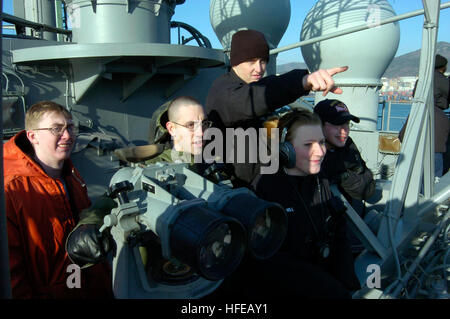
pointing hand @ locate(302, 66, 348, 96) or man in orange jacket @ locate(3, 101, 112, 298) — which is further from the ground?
pointing hand @ locate(302, 66, 348, 96)

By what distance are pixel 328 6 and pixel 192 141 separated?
268 inches

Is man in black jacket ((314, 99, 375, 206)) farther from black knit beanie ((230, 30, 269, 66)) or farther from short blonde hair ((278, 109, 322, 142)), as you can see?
black knit beanie ((230, 30, 269, 66))

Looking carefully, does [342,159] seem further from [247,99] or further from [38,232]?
[38,232]

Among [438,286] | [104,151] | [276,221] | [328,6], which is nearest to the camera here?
[276,221]

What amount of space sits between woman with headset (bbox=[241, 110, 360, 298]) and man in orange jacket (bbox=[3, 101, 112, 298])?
33.8 inches

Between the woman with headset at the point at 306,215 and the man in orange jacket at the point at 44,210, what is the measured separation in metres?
0.86

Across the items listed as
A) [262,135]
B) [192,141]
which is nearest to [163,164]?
[192,141]

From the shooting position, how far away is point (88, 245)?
1.05 m

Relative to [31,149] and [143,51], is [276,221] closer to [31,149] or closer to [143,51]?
[31,149]

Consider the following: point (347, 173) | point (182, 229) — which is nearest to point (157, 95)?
point (347, 173)

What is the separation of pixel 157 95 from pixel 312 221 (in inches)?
187

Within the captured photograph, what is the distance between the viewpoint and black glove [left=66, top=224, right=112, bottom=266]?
3.42ft

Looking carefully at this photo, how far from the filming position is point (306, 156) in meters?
1.70

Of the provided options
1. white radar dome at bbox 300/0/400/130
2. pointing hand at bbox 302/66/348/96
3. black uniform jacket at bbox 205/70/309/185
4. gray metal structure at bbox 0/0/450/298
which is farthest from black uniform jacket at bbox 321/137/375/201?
white radar dome at bbox 300/0/400/130
